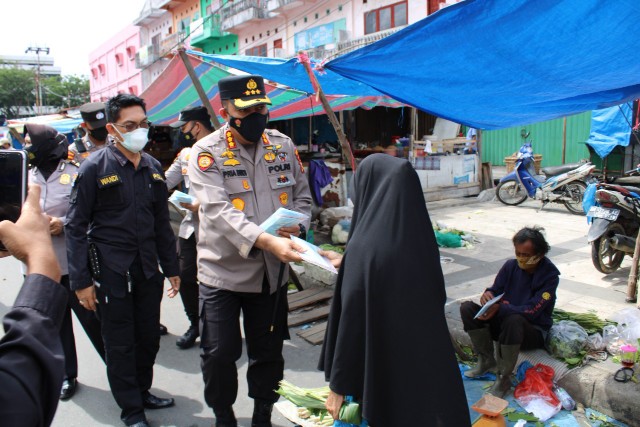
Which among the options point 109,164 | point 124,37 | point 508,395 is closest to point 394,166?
point 109,164

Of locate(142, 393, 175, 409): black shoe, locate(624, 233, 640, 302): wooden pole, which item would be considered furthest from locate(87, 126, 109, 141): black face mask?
locate(624, 233, 640, 302): wooden pole

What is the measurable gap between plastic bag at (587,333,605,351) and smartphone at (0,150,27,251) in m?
3.65

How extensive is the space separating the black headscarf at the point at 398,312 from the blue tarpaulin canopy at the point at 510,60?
1298 mm

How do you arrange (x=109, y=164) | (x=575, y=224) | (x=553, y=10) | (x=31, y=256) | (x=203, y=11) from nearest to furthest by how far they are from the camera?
(x=31, y=256) → (x=553, y=10) → (x=109, y=164) → (x=575, y=224) → (x=203, y=11)

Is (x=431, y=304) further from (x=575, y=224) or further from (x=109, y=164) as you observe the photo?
(x=575, y=224)

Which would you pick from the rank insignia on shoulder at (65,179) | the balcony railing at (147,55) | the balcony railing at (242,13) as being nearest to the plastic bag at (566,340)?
the rank insignia on shoulder at (65,179)

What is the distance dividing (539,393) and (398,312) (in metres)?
1.86

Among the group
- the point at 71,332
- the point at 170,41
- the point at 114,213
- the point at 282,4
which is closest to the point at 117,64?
the point at 170,41

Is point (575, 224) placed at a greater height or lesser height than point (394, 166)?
lesser

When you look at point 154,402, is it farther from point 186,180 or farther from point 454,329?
point 454,329

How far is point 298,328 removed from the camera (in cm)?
473

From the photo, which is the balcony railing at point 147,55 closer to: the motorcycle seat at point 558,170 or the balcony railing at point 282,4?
the balcony railing at point 282,4

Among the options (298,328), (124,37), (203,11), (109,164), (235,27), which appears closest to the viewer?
(109,164)

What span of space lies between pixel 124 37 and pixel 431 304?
4063cm
